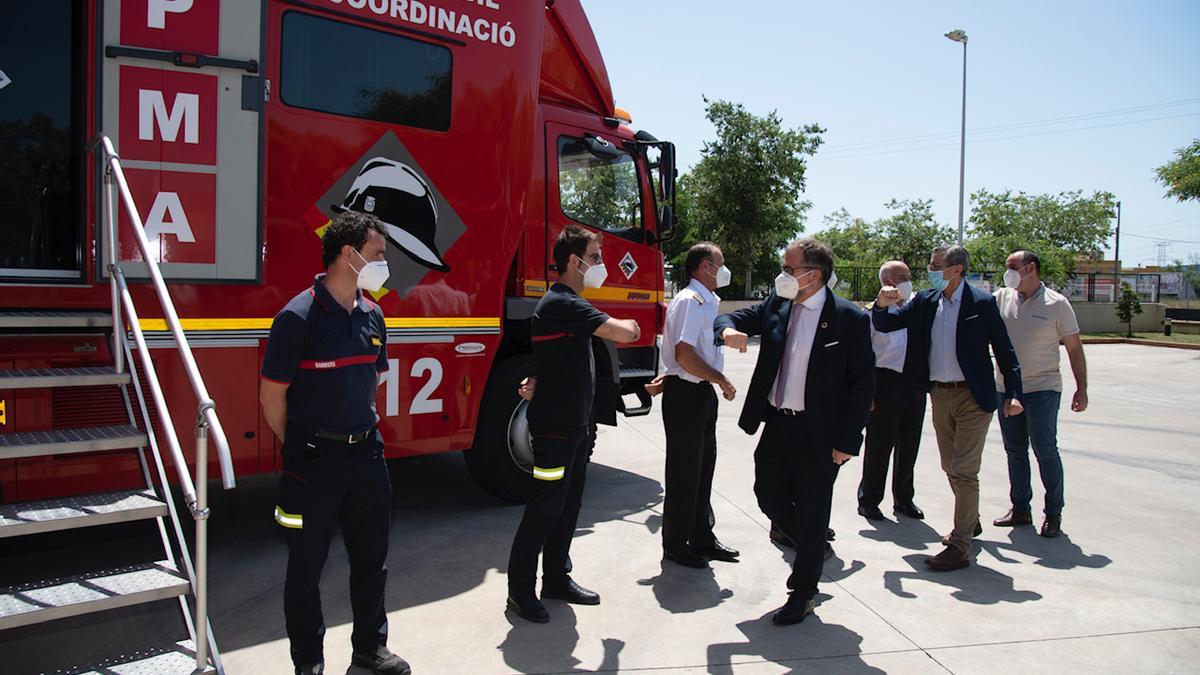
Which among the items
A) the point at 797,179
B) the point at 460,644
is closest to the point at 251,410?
the point at 460,644

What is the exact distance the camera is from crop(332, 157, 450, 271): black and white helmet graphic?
4855mm

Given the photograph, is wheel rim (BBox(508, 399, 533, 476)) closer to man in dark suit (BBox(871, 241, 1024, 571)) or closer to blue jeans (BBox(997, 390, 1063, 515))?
man in dark suit (BBox(871, 241, 1024, 571))

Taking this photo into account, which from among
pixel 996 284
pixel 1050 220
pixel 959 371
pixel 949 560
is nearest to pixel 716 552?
pixel 949 560

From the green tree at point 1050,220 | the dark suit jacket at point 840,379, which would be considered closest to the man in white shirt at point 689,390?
the dark suit jacket at point 840,379

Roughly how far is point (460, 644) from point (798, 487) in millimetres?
1826

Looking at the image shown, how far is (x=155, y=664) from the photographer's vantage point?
2.88m

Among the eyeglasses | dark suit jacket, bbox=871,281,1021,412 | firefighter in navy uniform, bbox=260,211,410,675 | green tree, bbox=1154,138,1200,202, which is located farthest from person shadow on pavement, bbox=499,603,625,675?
green tree, bbox=1154,138,1200,202

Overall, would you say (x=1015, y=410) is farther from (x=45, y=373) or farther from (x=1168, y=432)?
(x=1168, y=432)

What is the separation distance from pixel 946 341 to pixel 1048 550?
1606 mm

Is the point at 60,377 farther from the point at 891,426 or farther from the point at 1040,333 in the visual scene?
the point at 1040,333

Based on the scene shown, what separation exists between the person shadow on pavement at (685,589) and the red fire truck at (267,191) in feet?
5.21

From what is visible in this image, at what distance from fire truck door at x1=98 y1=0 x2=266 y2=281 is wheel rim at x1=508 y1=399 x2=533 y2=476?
2154 mm

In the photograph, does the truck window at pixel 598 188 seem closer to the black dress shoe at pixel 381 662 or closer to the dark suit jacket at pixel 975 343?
the dark suit jacket at pixel 975 343

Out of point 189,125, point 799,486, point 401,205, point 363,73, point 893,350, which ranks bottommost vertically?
point 799,486
